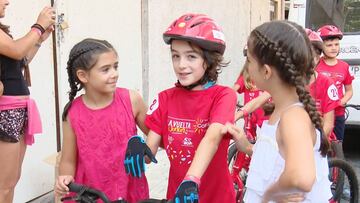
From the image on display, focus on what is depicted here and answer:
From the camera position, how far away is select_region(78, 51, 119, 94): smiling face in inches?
97.8

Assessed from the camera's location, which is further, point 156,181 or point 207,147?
point 156,181

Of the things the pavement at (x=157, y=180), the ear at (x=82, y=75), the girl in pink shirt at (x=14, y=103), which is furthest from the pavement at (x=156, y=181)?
the ear at (x=82, y=75)

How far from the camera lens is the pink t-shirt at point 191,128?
7.61 ft

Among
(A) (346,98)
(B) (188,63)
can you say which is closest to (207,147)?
(B) (188,63)

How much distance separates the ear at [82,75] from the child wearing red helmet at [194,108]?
387 mm

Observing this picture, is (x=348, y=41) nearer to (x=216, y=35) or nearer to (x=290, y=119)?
(x=216, y=35)

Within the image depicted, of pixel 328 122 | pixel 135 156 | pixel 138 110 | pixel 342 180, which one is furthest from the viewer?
pixel 342 180

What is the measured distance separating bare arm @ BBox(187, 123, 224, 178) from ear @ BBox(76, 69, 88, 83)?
74 cm

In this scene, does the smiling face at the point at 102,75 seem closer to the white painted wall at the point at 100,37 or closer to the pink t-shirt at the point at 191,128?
the pink t-shirt at the point at 191,128

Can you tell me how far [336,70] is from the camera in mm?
5133

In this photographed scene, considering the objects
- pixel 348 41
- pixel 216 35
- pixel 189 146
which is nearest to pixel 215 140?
pixel 189 146

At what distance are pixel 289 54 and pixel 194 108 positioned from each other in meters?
0.64

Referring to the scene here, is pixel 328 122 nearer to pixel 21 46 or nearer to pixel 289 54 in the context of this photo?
pixel 289 54

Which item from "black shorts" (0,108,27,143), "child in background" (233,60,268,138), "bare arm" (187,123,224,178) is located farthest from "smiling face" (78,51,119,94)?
"child in background" (233,60,268,138)
